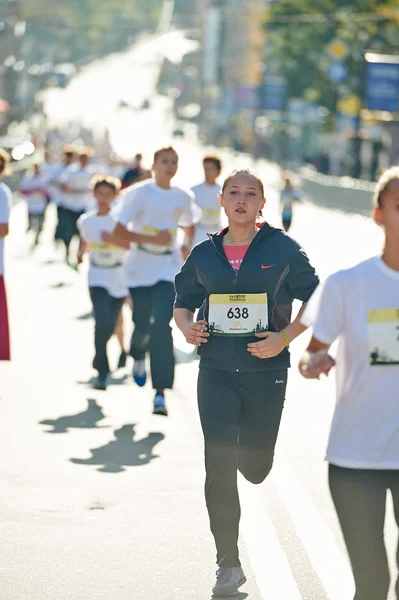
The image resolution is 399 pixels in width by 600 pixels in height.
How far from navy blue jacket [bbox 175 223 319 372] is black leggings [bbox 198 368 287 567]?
57 mm

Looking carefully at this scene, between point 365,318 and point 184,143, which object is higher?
point 365,318

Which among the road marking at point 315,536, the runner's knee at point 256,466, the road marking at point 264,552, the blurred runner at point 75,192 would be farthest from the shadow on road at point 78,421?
the blurred runner at point 75,192

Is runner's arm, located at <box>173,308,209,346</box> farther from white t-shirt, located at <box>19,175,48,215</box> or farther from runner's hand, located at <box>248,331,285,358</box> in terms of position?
white t-shirt, located at <box>19,175,48,215</box>

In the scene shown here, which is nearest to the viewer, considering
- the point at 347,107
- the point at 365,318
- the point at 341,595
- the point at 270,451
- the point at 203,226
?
the point at 365,318

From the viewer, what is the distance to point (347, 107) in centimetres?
8475

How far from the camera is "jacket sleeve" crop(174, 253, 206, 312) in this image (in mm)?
6656

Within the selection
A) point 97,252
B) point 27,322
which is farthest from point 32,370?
point 27,322

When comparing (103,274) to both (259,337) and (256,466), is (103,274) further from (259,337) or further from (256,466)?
(259,337)

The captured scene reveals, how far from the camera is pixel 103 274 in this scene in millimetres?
12453

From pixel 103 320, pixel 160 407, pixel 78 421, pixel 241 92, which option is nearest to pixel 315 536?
pixel 160 407

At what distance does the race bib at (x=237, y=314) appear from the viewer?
21.3ft

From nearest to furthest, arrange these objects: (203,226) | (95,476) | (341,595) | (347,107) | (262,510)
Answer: (341,595) < (262,510) < (95,476) < (203,226) < (347,107)

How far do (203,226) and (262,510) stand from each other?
7.99 meters

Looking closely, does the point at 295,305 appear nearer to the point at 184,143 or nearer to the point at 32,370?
the point at 32,370
